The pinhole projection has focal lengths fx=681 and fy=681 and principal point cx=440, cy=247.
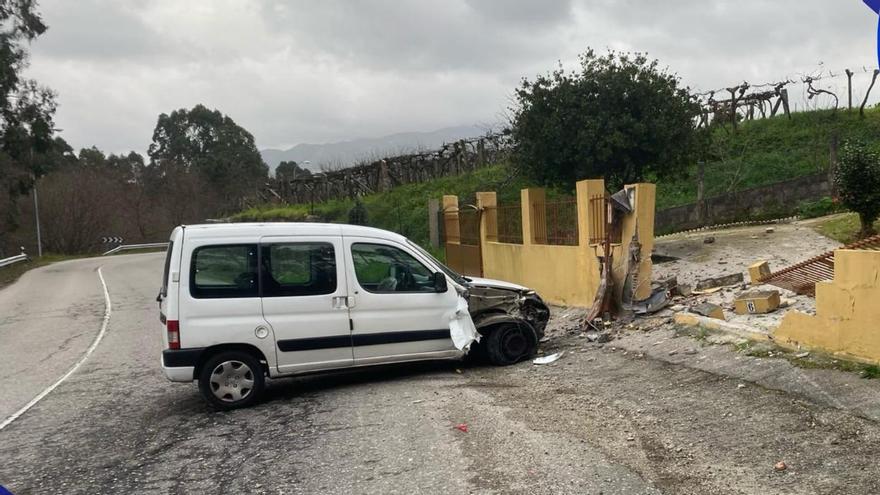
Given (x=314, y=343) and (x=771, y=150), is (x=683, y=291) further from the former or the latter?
(x=771, y=150)

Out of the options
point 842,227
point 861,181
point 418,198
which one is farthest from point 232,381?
point 418,198

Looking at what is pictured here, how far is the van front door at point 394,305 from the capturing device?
745 cm

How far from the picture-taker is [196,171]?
73312mm

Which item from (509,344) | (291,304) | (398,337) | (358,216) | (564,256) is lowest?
(509,344)

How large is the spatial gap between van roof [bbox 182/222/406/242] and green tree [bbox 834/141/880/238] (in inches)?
349

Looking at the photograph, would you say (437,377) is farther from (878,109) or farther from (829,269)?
(878,109)

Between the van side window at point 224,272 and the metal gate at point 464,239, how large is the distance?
376 inches

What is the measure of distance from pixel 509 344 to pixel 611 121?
792 cm

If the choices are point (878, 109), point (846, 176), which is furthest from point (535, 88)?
point (878, 109)

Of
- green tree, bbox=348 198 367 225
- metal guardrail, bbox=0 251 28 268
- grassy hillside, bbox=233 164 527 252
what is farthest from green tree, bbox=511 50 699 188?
metal guardrail, bbox=0 251 28 268

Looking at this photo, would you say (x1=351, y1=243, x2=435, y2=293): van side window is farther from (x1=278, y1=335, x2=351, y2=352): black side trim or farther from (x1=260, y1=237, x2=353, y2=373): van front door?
(x1=278, y1=335, x2=351, y2=352): black side trim

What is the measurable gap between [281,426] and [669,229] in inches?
605

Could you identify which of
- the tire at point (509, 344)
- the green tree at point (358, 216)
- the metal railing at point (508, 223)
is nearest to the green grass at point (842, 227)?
the metal railing at point (508, 223)

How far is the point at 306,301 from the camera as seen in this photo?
724 cm
